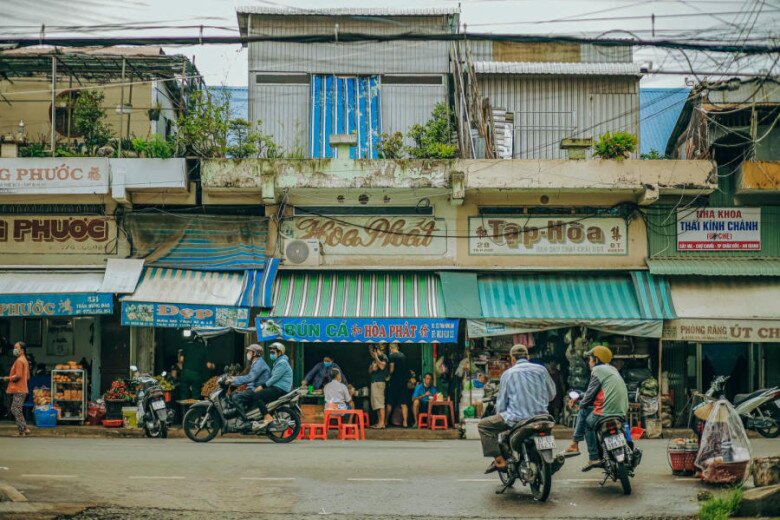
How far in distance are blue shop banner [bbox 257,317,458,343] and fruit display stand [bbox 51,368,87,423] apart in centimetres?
369

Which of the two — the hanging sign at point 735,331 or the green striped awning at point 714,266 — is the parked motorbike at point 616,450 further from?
the green striped awning at point 714,266

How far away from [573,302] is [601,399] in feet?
29.3

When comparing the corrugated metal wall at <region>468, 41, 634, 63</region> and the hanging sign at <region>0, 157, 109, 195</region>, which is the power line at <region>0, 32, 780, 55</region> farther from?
the corrugated metal wall at <region>468, 41, 634, 63</region>

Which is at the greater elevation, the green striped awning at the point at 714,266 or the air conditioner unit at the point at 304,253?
the air conditioner unit at the point at 304,253

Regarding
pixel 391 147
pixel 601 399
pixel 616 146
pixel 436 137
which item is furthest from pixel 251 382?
pixel 616 146

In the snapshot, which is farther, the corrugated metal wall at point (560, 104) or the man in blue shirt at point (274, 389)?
the corrugated metal wall at point (560, 104)

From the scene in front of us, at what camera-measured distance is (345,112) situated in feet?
69.9

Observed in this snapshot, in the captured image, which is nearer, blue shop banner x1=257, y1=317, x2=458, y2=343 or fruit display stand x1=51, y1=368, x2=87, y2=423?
blue shop banner x1=257, y1=317, x2=458, y2=343

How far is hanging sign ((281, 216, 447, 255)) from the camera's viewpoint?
19.5 m

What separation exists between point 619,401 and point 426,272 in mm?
9818

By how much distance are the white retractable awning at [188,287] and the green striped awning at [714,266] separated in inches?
342

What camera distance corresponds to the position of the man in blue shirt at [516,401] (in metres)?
9.64

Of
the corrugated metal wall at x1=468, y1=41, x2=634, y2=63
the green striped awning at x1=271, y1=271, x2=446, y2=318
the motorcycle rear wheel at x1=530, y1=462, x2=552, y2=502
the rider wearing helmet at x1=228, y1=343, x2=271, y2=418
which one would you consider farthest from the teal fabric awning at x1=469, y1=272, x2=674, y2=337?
the motorcycle rear wheel at x1=530, y1=462, x2=552, y2=502

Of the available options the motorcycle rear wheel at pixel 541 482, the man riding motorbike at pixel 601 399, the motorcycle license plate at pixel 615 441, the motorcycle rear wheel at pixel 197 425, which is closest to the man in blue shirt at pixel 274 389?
the motorcycle rear wheel at pixel 197 425
